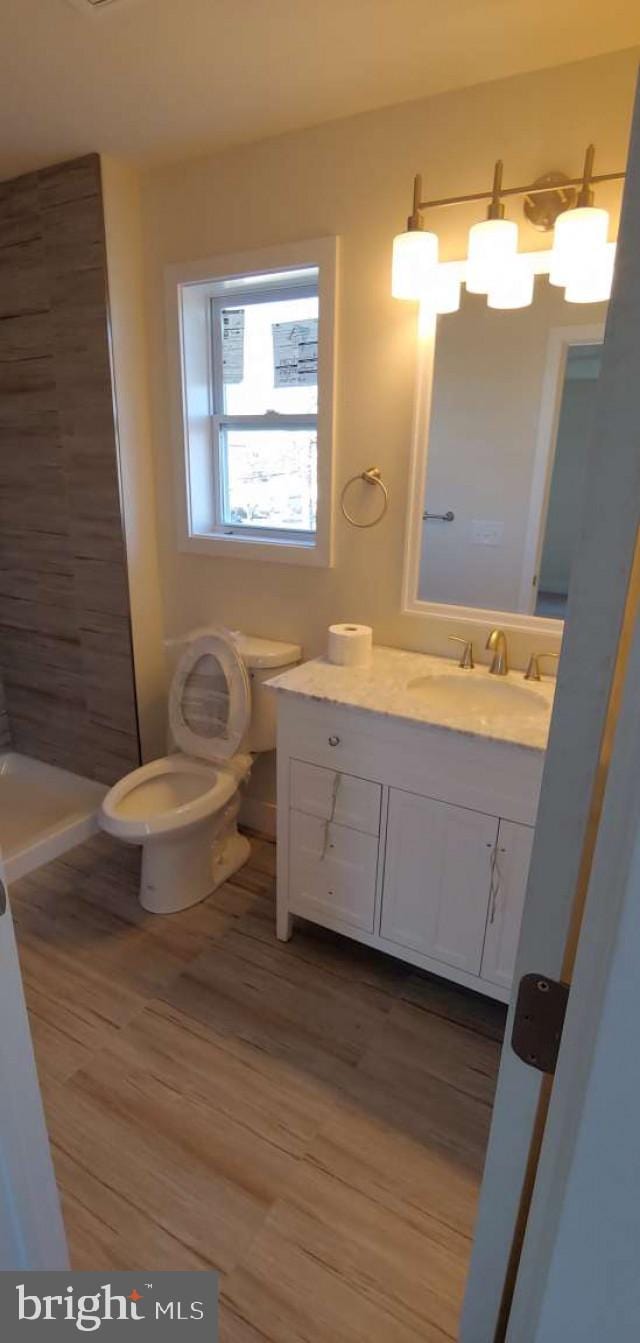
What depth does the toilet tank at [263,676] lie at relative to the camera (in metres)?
2.22

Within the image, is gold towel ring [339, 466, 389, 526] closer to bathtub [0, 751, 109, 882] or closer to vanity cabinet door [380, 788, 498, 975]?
vanity cabinet door [380, 788, 498, 975]

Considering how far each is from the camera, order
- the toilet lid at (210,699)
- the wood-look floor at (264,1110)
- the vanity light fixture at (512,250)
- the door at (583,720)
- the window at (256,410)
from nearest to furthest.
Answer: the door at (583,720) → the wood-look floor at (264,1110) → the vanity light fixture at (512,250) → the window at (256,410) → the toilet lid at (210,699)

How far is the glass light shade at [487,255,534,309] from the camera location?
1617mm

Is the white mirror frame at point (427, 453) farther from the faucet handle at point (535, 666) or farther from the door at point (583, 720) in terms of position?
the door at point (583, 720)

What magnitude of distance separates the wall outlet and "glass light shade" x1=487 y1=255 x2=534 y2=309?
55 cm

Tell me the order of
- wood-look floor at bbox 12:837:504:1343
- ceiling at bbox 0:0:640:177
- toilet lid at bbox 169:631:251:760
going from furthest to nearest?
toilet lid at bbox 169:631:251:760
ceiling at bbox 0:0:640:177
wood-look floor at bbox 12:837:504:1343

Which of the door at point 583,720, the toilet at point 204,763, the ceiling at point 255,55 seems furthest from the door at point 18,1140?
the ceiling at point 255,55

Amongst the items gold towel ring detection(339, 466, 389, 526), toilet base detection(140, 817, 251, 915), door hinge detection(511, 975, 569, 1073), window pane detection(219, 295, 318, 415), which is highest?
window pane detection(219, 295, 318, 415)

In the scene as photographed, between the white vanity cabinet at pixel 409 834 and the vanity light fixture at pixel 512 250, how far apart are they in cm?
110

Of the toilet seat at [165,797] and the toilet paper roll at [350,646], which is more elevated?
the toilet paper roll at [350,646]

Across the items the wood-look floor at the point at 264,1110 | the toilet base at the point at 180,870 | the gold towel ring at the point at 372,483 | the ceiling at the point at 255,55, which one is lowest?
the wood-look floor at the point at 264,1110

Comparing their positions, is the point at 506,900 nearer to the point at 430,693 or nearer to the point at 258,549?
the point at 430,693

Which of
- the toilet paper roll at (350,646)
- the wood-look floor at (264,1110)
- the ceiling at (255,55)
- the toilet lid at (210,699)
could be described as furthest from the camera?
the toilet lid at (210,699)

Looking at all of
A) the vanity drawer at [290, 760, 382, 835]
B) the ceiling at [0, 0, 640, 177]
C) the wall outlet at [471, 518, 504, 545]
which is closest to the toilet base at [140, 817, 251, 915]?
the vanity drawer at [290, 760, 382, 835]
